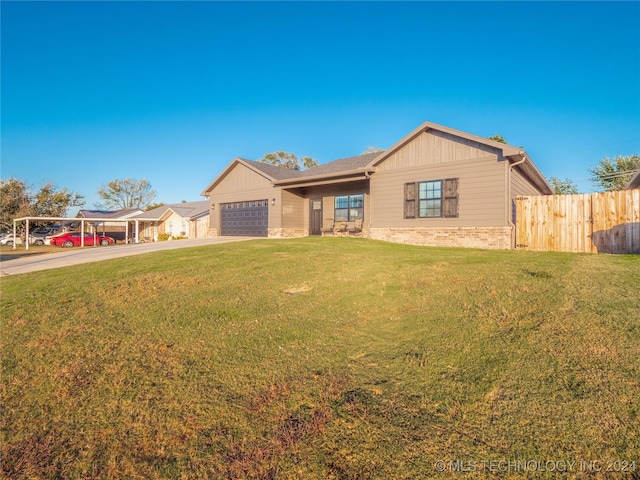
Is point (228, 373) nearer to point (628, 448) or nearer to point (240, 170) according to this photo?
point (628, 448)

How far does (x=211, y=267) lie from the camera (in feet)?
26.1

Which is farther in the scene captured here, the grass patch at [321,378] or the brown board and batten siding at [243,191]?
the brown board and batten siding at [243,191]

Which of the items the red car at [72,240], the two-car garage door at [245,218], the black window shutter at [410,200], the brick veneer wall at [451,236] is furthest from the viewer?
the red car at [72,240]

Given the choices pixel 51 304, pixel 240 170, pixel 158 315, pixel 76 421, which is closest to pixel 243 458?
pixel 76 421

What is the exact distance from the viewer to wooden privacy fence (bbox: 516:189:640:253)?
9859 millimetres

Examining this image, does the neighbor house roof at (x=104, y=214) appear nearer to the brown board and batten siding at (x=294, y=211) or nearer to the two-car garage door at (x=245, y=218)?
the two-car garage door at (x=245, y=218)

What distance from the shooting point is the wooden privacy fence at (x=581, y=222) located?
32.3ft

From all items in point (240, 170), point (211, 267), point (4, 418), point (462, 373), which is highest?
point (240, 170)

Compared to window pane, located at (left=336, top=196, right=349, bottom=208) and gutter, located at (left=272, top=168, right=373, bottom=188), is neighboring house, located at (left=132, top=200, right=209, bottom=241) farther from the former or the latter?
window pane, located at (left=336, top=196, right=349, bottom=208)

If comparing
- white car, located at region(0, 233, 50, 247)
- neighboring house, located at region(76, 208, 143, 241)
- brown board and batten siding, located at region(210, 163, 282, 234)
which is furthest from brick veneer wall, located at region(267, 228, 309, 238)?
white car, located at region(0, 233, 50, 247)

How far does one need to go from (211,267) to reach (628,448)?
7427 millimetres

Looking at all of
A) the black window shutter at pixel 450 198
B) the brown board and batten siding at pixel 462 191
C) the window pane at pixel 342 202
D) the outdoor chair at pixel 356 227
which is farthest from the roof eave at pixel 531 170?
the window pane at pixel 342 202

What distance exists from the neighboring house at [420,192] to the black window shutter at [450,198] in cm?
4

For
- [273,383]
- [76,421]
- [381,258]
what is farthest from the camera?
[381,258]
